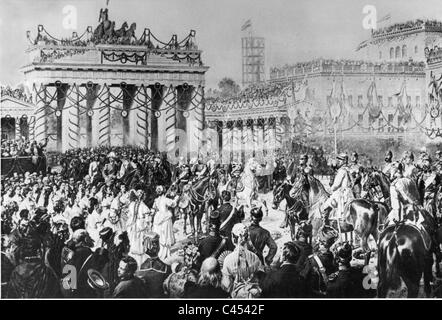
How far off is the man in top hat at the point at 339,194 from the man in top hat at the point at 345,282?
2.06 ft

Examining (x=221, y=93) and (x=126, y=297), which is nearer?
(x=126, y=297)

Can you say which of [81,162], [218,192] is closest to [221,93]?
[218,192]

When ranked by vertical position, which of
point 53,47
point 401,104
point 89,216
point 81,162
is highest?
point 53,47

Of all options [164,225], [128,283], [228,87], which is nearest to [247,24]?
[228,87]

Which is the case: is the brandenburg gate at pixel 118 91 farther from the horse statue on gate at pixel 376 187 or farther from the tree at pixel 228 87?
the horse statue on gate at pixel 376 187

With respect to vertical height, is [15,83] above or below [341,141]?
above

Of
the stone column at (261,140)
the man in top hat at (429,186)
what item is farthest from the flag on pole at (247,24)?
the man in top hat at (429,186)

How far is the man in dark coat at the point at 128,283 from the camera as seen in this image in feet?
37.2

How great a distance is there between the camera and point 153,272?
448 inches

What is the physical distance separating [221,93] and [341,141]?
235 cm

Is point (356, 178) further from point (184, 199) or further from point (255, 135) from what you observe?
point (184, 199)

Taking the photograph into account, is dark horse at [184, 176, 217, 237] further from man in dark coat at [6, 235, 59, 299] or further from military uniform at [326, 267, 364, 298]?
man in dark coat at [6, 235, 59, 299]
